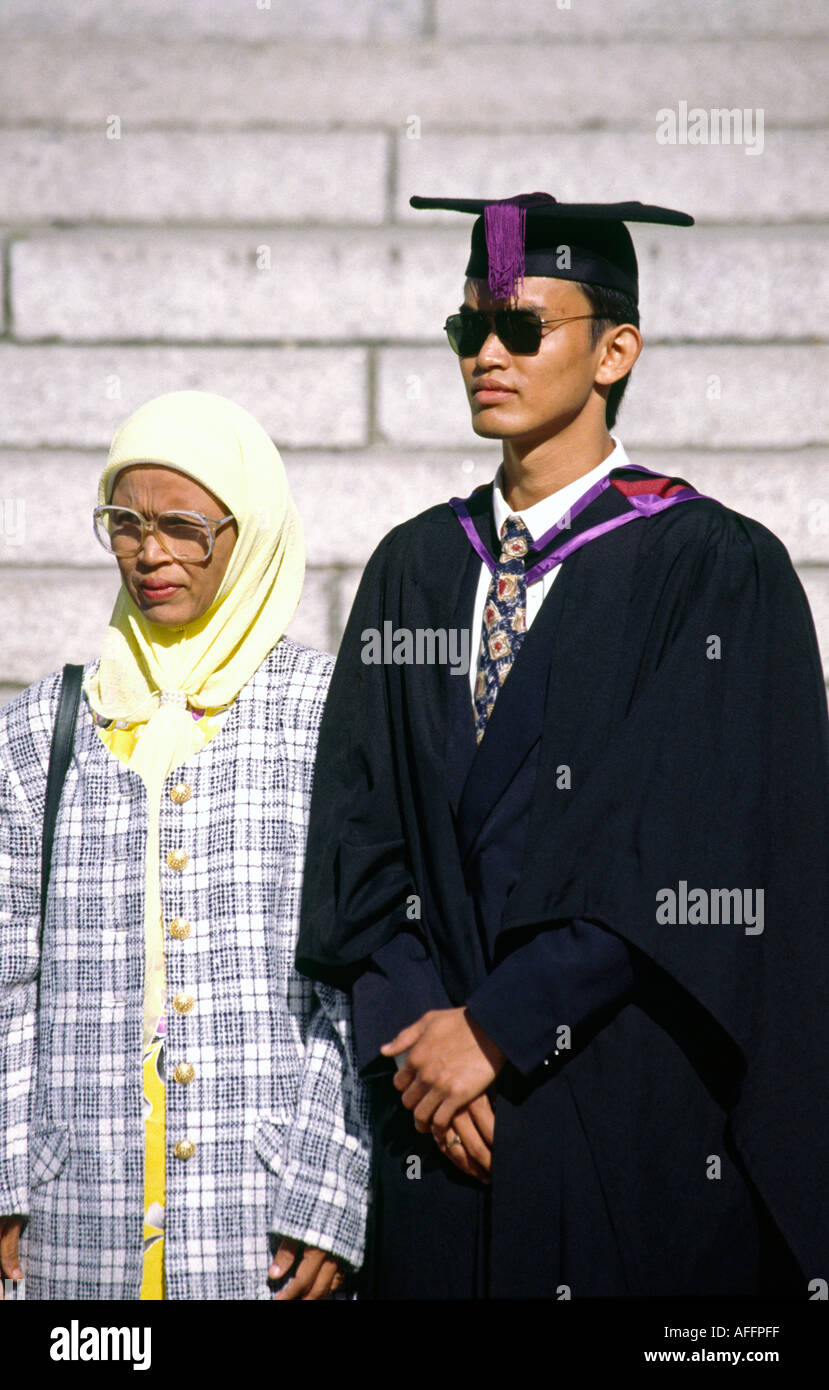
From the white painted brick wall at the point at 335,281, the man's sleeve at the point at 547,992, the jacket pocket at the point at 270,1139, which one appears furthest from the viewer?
the white painted brick wall at the point at 335,281

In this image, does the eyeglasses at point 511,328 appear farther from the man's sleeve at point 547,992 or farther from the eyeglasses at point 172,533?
the man's sleeve at point 547,992

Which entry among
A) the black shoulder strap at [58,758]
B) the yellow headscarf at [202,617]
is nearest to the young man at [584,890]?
the yellow headscarf at [202,617]

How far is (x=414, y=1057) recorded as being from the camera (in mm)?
2346

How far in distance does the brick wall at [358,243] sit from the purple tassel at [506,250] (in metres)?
2.22

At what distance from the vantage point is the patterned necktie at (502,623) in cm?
254

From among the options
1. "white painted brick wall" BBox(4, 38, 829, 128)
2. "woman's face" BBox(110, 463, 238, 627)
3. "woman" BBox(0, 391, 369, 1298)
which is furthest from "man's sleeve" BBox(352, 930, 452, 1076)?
"white painted brick wall" BBox(4, 38, 829, 128)

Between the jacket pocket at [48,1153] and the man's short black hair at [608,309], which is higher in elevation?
the man's short black hair at [608,309]

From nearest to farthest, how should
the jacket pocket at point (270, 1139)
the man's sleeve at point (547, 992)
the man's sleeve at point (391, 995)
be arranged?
the man's sleeve at point (547, 992)
the man's sleeve at point (391, 995)
the jacket pocket at point (270, 1139)

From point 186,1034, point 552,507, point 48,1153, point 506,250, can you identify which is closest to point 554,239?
point 506,250

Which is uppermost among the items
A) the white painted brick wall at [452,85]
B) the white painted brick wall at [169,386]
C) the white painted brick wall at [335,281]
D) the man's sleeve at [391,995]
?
the white painted brick wall at [452,85]

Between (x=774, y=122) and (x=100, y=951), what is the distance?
3810 millimetres
